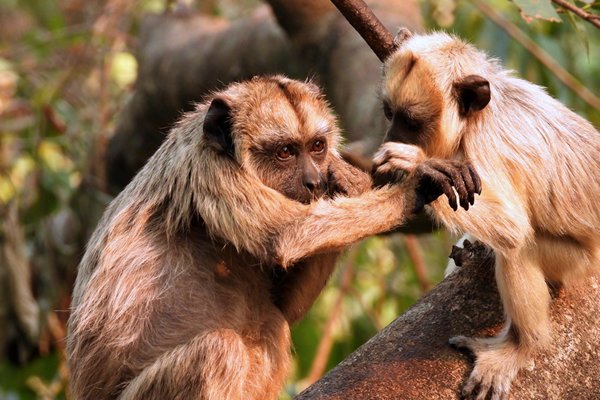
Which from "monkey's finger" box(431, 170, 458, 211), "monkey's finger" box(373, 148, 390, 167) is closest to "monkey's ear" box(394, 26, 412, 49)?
"monkey's finger" box(373, 148, 390, 167)

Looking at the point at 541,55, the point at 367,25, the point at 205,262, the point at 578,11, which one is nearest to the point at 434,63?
the point at 367,25

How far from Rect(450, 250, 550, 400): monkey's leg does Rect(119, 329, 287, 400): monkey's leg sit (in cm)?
106

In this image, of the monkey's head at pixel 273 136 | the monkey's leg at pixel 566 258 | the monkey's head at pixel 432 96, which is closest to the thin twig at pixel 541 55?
the monkey's head at pixel 432 96

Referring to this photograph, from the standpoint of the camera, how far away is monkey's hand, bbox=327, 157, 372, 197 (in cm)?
490

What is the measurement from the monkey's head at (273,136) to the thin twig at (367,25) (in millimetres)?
497

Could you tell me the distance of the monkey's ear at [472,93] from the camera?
4625 millimetres

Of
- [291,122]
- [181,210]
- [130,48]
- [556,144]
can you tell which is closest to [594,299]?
[556,144]

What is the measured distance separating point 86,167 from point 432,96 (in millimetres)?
6563

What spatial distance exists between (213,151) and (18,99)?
298 inches

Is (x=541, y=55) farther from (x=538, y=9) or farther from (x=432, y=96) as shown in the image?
(x=538, y=9)

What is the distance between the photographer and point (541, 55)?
8461 mm

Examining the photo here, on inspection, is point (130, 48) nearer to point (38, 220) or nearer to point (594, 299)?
point (38, 220)

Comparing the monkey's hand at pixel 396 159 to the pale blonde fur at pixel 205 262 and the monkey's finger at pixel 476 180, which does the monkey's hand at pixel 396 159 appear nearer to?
the pale blonde fur at pixel 205 262

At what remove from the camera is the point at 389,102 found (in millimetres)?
4922
